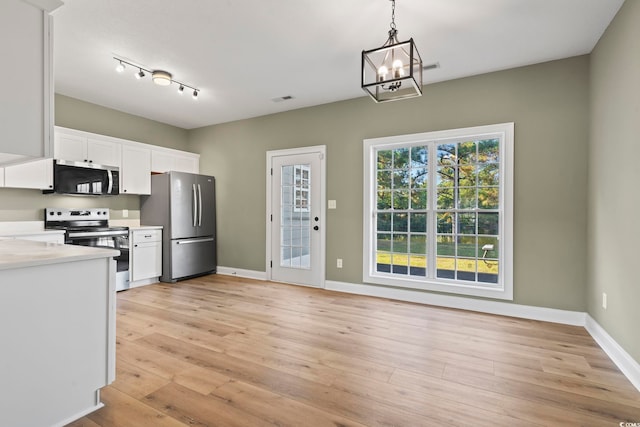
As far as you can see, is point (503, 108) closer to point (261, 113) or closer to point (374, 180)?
point (374, 180)

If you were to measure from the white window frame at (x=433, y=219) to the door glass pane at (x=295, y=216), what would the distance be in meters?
0.95

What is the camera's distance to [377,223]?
14.2ft

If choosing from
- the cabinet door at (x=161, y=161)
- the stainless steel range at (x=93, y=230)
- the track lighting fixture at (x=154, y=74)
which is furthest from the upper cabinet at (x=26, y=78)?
the cabinet door at (x=161, y=161)

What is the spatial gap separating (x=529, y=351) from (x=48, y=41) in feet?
12.7

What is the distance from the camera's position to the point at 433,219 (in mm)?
3922

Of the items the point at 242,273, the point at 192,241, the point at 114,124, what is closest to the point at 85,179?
the point at 114,124

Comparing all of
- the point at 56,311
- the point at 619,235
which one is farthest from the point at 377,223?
the point at 56,311

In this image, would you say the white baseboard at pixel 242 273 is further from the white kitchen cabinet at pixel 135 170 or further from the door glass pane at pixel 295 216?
the white kitchen cabinet at pixel 135 170

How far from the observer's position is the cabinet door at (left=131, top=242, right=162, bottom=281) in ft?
15.1

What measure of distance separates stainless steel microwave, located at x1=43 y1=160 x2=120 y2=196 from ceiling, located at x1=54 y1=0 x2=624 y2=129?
987 mm

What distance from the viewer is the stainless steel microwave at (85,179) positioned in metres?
4.00

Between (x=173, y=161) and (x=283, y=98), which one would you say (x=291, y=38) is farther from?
(x=173, y=161)

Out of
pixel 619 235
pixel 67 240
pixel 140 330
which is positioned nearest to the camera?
pixel 619 235

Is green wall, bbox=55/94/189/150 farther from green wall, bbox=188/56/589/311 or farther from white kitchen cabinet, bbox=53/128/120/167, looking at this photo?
green wall, bbox=188/56/589/311
